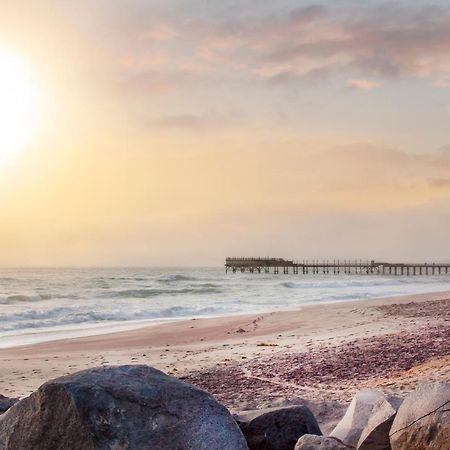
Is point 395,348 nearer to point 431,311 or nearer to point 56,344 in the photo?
point 56,344

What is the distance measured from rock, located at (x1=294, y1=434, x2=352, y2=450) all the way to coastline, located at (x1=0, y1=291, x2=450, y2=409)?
4016 millimetres

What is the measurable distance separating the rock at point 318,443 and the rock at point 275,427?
431 millimetres

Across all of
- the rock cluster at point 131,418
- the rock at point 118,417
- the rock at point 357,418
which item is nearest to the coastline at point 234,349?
the rock at point 357,418

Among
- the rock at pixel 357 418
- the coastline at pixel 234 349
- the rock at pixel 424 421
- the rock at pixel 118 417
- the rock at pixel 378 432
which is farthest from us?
the coastline at pixel 234 349

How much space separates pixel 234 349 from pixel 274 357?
8.33ft

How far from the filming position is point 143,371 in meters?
5.18

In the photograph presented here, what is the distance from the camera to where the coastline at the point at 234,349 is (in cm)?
1157

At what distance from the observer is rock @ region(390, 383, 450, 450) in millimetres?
5547

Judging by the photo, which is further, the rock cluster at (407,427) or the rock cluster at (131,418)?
the rock cluster at (407,427)

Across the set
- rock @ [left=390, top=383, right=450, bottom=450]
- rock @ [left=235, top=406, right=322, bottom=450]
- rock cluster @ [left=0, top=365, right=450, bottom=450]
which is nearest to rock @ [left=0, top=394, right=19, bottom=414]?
rock cluster @ [left=0, top=365, right=450, bottom=450]

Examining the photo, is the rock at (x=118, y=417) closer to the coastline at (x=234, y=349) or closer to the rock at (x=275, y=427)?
the rock at (x=275, y=427)

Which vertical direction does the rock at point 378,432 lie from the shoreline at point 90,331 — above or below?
above

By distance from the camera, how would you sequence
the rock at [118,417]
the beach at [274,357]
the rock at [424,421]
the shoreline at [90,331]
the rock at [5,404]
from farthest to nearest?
the shoreline at [90,331], the beach at [274,357], the rock at [5,404], the rock at [424,421], the rock at [118,417]

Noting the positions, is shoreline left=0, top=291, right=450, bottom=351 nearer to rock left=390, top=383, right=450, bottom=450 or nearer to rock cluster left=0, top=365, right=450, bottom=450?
rock cluster left=0, top=365, right=450, bottom=450
